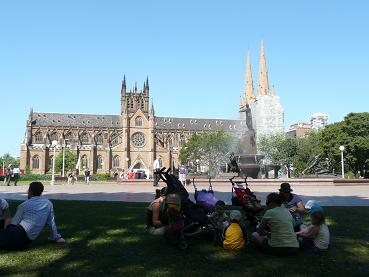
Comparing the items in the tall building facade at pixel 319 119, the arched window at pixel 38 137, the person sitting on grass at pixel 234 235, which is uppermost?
the tall building facade at pixel 319 119

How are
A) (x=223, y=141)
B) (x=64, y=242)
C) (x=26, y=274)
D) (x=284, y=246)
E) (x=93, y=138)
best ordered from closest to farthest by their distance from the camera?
(x=26, y=274)
(x=284, y=246)
(x=64, y=242)
(x=223, y=141)
(x=93, y=138)

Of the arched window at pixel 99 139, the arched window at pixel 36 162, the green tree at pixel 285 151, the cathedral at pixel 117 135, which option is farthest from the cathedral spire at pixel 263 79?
the arched window at pixel 36 162

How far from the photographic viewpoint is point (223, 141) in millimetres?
97125

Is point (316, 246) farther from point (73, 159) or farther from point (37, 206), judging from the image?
point (73, 159)

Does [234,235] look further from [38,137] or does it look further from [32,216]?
[38,137]

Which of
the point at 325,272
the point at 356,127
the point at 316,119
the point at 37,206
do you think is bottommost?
the point at 325,272

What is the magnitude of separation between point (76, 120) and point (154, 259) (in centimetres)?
13162

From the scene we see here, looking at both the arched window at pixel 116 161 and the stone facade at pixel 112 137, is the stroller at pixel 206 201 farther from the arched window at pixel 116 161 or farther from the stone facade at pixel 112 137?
the arched window at pixel 116 161

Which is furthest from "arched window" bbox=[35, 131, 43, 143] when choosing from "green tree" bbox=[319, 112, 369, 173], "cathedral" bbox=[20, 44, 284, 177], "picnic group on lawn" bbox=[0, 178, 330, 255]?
"picnic group on lawn" bbox=[0, 178, 330, 255]

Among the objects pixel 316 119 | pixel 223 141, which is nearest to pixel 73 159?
pixel 223 141

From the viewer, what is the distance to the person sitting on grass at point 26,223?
23.3 ft

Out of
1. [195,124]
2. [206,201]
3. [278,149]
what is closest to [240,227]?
[206,201]

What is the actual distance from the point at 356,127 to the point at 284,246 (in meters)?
64.8

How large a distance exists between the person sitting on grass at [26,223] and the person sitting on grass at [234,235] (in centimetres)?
326
